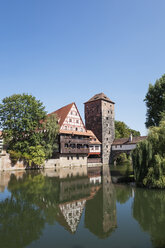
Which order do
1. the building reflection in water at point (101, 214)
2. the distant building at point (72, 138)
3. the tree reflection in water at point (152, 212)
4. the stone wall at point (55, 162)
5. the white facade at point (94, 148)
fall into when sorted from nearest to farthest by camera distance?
1. the tree reflection in water at point (152, 212)
2. the building reflection in water at point (101, 214)
3. the stone wall at point (55, 162)
4. the distant building at point (72, 138)
5. the white facade at point (94, 148)

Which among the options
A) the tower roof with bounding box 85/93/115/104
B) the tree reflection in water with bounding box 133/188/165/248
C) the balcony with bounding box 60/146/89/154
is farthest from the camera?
the tower roof with bounding box 85/93/115/104

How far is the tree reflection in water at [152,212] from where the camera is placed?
27.0ft

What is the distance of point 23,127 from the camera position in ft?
115

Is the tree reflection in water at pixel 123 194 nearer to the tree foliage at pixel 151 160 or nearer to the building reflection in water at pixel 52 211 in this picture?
the building reflection in water at pixel 52 211

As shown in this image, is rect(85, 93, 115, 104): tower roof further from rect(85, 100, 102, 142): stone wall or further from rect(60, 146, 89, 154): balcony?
rect(60, 146, 89, 154): balcony

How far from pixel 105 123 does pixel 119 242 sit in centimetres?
4601

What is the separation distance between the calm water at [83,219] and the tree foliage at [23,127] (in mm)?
18808

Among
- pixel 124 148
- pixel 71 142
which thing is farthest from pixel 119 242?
pixel 124 148

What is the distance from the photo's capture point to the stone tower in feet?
172

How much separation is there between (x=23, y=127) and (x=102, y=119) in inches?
924

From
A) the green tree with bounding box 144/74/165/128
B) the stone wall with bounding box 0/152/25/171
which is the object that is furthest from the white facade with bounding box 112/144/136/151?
the stone wall with bounding box 0/152/25/171

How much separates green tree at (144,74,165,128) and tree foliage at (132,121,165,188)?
16693 millimetres

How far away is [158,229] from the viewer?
8.80 meters

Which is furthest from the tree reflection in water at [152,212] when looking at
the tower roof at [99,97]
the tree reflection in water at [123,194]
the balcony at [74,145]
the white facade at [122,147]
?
the tower roof at [99,97]
